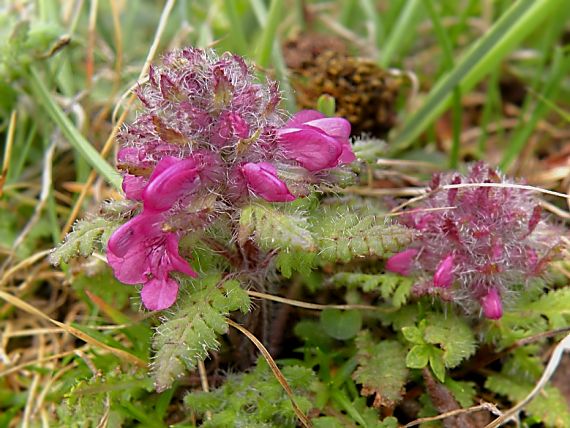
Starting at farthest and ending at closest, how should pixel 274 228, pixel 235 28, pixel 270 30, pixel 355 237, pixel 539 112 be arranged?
pixel 539 112
pixel 235 28
pixel 270 30
pixel 355 237
pixel 274 228

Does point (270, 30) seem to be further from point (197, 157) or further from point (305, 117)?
point (197, 157)

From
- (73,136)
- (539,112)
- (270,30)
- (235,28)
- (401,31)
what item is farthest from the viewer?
(401,31)

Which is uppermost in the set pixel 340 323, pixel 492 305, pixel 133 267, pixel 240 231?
pixel 240 231

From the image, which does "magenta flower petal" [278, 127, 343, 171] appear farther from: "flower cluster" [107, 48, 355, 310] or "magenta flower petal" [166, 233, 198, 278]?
"magenta flower petal" [166, 233, 198, 278]

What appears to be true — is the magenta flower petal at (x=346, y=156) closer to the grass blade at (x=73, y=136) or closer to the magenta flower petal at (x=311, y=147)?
the magenta flower petal at (x=311, y=147)

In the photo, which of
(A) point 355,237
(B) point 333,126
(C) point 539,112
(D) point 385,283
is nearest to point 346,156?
(B) point 333,126

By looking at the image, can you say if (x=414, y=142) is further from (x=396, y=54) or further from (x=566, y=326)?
(x=566, y=326)

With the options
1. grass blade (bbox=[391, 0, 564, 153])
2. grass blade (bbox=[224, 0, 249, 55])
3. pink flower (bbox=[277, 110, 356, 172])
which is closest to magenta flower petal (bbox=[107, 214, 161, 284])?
pink flower (bbox=[277, 110, 356, 172])
